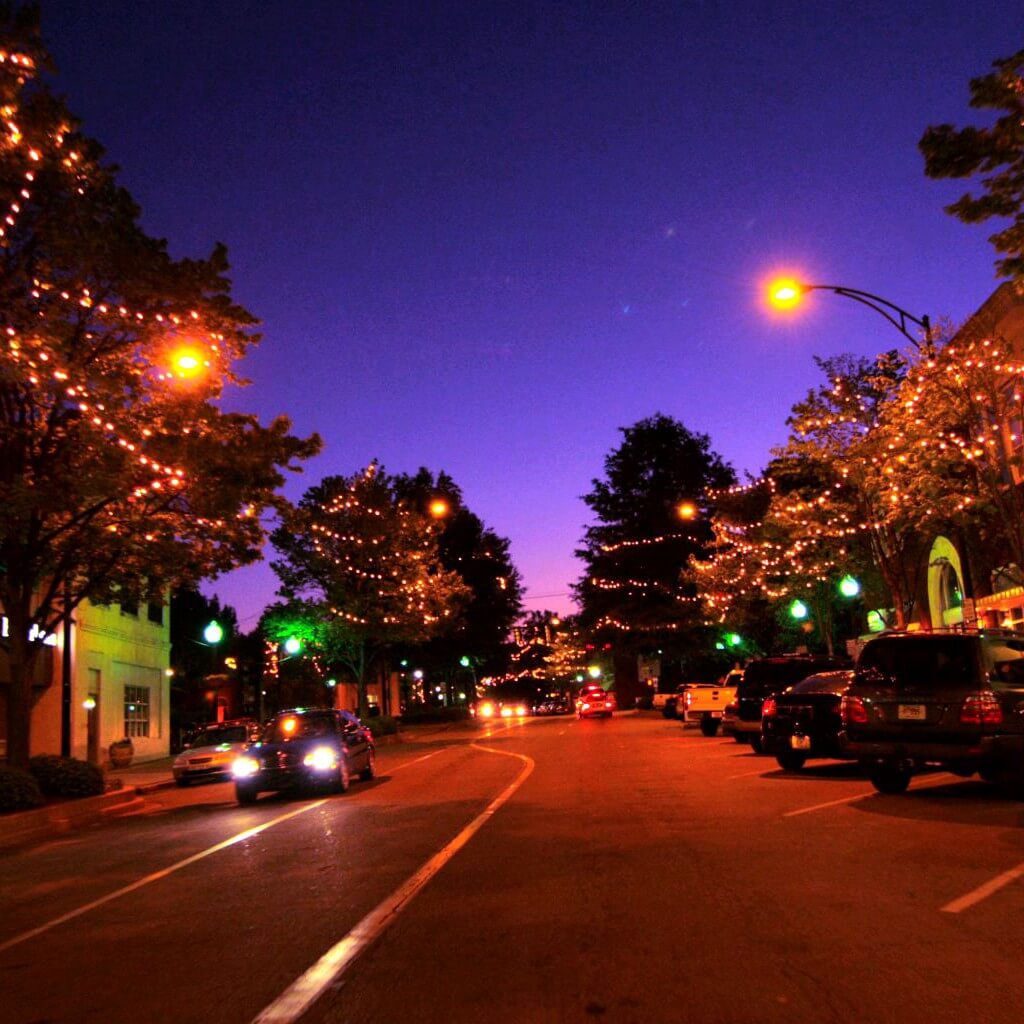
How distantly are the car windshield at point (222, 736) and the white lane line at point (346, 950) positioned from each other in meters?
16.2

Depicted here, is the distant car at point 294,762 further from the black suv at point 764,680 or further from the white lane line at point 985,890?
the white lane line at point 985,890

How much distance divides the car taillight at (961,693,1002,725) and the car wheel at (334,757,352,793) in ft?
32.7

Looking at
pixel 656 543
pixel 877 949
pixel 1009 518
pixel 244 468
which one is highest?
pixel 656 543

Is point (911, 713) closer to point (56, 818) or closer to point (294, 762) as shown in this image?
point (294, 762)

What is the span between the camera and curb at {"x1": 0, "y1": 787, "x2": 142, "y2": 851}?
14.5 m

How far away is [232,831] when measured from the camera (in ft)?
43.6

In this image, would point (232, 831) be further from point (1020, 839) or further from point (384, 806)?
point (1020, 839)

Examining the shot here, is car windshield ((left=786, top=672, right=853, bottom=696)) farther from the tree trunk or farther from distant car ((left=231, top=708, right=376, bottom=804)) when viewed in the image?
the tree trunk

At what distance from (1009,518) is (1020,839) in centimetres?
948

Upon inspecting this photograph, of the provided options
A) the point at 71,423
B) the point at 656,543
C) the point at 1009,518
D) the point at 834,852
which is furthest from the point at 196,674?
the point at 834,852

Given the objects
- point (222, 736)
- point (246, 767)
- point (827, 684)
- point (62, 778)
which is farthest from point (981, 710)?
point (222, 736)

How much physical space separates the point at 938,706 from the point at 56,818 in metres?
12.8

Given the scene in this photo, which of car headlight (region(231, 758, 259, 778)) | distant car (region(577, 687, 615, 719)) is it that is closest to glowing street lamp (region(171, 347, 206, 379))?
car headlight (region(231, 758, 259, 778))

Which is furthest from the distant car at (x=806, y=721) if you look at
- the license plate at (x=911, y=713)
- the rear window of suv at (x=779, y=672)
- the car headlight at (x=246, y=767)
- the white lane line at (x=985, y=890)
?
the car headlight at (x=246, y=767)
